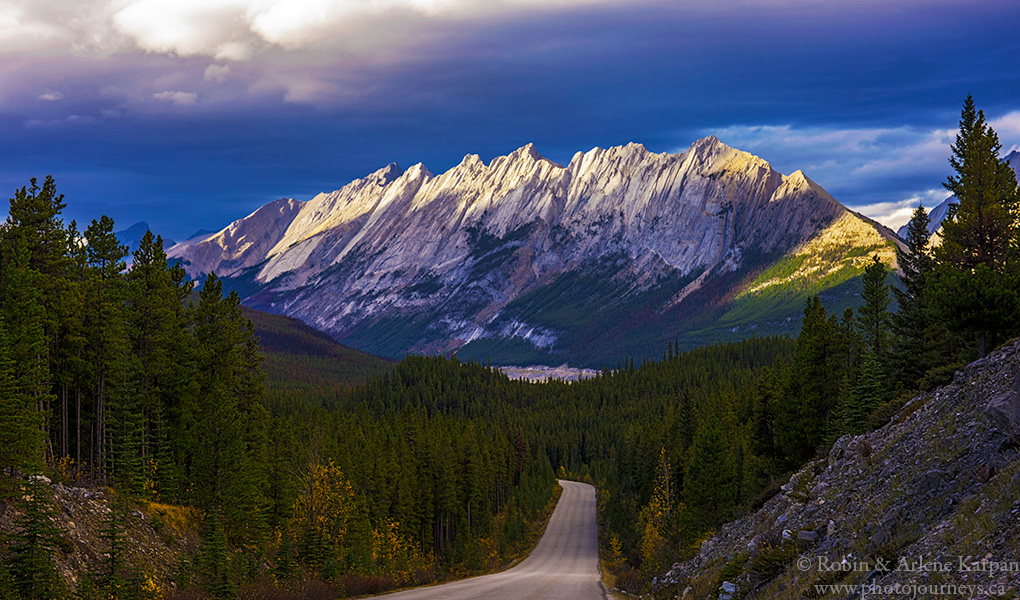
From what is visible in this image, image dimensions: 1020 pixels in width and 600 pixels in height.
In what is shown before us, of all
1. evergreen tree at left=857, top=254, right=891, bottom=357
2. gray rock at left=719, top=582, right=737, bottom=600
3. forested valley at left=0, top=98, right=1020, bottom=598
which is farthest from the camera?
evergreen tree at left=857, top=254, right=891, bottom=357

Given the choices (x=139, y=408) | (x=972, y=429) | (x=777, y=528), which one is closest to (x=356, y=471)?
(x=139, y=408)

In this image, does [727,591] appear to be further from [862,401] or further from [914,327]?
[914,327]

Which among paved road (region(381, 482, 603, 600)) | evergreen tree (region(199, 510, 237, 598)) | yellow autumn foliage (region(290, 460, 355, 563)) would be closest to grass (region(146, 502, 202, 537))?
evergreen tree (region(199, 510, 237, 598))

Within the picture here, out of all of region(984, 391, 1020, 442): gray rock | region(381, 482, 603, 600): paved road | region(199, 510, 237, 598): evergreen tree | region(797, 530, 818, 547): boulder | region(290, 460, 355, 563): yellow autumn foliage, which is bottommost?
region(381, 482, 603, 600): paved road

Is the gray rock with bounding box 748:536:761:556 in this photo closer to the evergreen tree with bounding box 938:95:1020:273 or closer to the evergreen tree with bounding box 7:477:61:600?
the evergreen tree with bounding box 7:477:61:600

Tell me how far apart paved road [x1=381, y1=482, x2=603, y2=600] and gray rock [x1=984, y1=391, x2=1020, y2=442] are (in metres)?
22.7

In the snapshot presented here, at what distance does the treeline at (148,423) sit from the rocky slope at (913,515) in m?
22.0

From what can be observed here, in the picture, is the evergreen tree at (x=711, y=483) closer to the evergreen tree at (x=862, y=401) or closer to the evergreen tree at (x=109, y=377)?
the evergreen tree at (x=862, y=401)

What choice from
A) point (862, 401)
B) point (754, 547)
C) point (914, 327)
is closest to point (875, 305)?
point (914, 327)

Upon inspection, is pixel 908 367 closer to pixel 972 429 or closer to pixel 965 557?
pixel 972 429

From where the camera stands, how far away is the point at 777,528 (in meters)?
25.2

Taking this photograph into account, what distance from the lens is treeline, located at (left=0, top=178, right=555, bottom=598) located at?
32.9 m

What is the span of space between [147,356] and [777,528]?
45983 mm

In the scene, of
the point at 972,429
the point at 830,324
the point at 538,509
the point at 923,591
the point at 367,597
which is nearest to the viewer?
the point at 923,591
